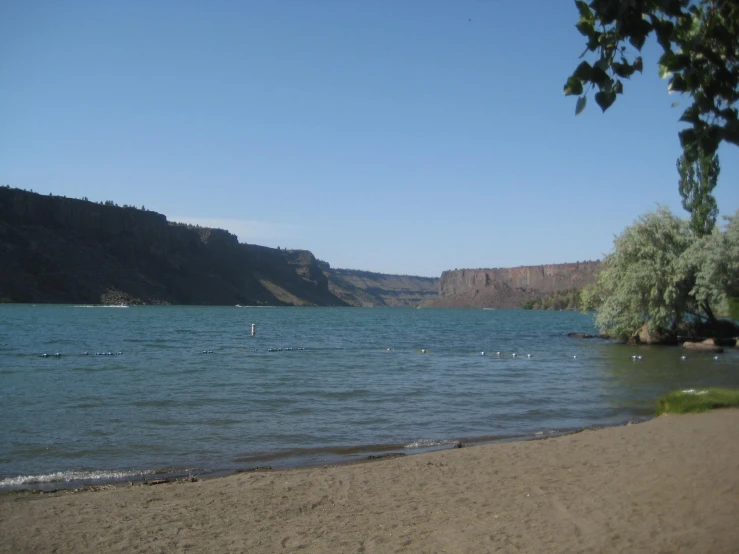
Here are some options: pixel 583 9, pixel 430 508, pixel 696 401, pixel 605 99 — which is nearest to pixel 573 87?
pixel 605 99

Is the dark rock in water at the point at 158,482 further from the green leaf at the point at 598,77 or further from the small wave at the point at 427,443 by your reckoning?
the green leaf at the point at 598,77

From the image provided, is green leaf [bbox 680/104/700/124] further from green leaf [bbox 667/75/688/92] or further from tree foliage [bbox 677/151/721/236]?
tree foliage [bbox 677/151/721/236]

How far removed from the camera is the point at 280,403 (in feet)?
62.0

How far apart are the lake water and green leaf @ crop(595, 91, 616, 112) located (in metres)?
9.73

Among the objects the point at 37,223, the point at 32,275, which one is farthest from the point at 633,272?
the point at 37,223

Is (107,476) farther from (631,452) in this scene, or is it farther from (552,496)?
(631,452)

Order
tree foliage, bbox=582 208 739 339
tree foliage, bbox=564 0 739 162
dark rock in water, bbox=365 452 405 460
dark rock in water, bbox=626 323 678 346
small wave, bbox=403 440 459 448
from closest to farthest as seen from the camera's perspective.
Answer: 1. tree foliage, bbox=564 0 739 162
2. dark rock in water, bbox=365 452 405 460
3. small wave, bbox=403 440 459 448
4. tree foliage, bbox=582 208 739 339
5. dark rock in water, bbox=626 323 678 346

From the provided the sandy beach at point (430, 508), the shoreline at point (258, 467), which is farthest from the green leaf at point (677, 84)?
the shoreline at point (258, 467)

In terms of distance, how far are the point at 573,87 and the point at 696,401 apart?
15.5 meters

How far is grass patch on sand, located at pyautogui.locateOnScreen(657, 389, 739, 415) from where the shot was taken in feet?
53.9

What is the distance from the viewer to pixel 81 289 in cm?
15488

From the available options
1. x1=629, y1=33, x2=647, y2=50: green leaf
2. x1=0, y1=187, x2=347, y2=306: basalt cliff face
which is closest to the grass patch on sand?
x1=629, y1=33, x2=647, y2=50: green leaf

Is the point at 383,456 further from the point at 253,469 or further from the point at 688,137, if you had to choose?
the point at 688,137

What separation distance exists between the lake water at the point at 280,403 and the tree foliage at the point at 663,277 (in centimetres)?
448
